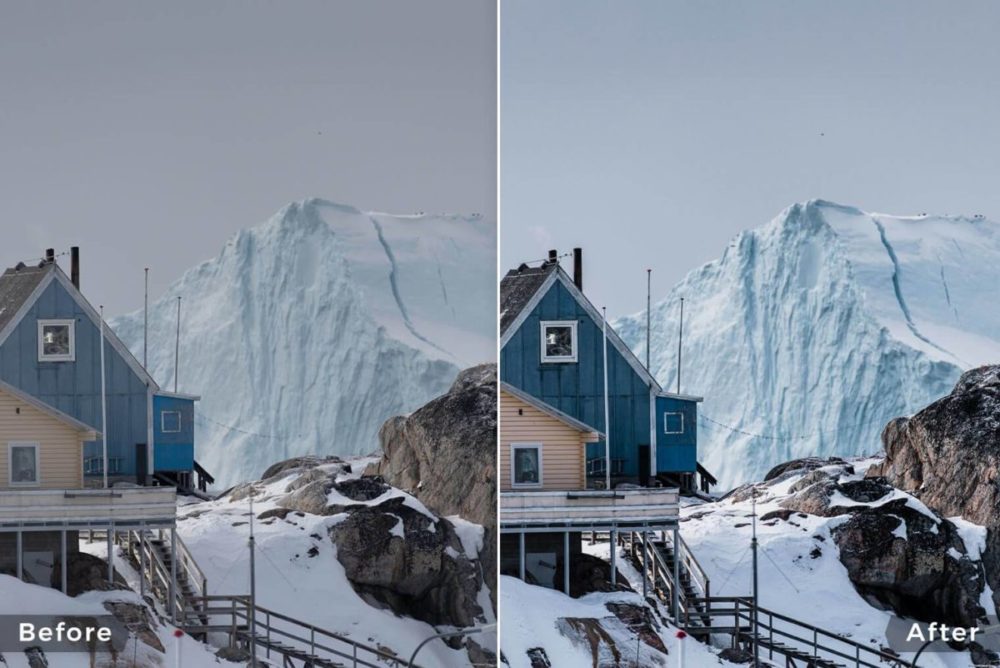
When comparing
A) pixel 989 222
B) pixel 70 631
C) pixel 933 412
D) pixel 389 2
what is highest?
pixel 389 2

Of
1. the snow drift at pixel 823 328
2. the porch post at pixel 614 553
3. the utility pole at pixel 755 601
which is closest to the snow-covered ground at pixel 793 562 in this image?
the utility pole at pixel 755 601

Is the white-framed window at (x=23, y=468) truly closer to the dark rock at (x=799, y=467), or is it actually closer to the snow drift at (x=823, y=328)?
the snow drift at (x=823, y=328)

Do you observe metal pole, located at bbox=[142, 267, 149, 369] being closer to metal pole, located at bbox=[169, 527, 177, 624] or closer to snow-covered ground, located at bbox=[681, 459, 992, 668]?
metal pole, located at bbox=[169, 527, 177, 624]

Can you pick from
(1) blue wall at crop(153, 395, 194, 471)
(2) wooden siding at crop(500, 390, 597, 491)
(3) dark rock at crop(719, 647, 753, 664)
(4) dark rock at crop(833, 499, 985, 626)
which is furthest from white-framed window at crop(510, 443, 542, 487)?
(1) blue wall at crop(153, 395, 194, 471)

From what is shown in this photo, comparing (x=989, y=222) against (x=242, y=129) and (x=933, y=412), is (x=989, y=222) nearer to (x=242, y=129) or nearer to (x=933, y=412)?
(x=933, y=412)

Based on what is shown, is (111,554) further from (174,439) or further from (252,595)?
(252,595)

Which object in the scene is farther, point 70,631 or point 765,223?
point 765,223

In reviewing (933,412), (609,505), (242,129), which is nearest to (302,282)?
(242,129)
